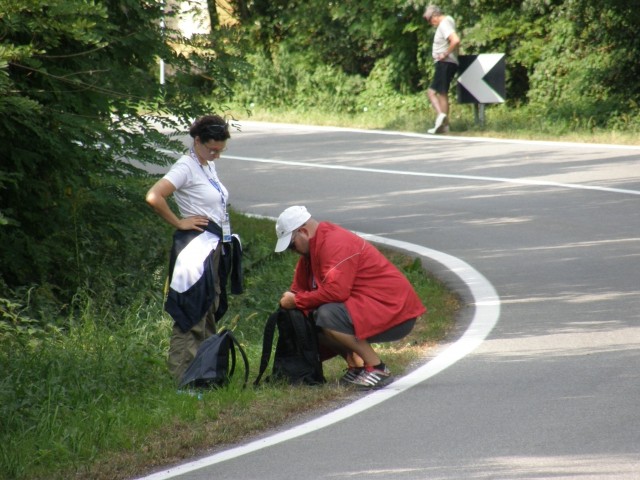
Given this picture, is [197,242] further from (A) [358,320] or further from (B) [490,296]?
(B) [490,296]

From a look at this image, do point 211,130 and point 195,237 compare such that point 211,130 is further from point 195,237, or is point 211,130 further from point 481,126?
point 481,126

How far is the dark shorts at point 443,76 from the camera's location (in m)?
20.9

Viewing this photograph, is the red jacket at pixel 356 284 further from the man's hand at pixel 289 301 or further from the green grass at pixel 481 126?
the green grass at pixel 481 126

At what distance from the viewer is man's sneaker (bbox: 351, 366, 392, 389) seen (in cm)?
739

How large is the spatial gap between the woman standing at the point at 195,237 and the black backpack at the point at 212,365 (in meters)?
0.29

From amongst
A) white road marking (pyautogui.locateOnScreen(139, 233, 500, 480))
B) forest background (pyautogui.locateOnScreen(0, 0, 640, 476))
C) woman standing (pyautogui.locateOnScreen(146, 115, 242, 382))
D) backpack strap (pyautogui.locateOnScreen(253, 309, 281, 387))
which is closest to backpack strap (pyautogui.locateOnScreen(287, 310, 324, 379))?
backpack strap (pyautogui.locateOnScreen(253, 309, 281, 387))

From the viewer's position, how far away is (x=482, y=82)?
836 inches

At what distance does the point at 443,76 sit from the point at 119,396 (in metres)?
14.7

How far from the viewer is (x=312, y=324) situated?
7.46 meters

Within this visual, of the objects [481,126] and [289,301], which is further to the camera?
[481,126]

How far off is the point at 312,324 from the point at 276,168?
10.7 m

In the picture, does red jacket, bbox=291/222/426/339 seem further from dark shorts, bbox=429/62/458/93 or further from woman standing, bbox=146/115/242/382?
dark shorts, bbox=429/62/458/93

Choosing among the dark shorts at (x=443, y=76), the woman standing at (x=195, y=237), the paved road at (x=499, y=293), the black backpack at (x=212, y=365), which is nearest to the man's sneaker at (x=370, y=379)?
the paved road at (x=499, y=293)

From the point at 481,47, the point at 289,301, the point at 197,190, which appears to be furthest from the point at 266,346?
the point at 481,47
